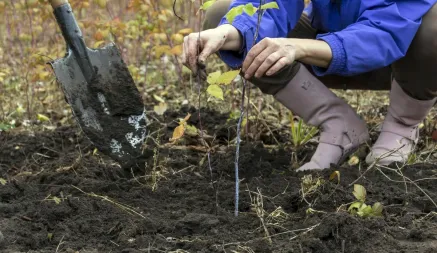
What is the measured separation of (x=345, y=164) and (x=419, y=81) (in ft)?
1.54

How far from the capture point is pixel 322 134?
286 cm

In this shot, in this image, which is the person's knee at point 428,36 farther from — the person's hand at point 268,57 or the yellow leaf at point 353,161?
the person's hand at point 268,57

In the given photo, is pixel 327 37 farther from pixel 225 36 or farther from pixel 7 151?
pixel 7 151

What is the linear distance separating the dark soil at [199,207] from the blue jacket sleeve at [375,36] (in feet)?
1.37

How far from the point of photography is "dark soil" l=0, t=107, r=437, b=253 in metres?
2.03

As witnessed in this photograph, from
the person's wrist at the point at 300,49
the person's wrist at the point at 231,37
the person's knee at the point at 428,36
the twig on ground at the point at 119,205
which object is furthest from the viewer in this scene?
the person's knee at the point at 428,36

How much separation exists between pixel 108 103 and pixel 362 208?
110cm

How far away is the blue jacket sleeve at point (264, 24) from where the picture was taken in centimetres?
244

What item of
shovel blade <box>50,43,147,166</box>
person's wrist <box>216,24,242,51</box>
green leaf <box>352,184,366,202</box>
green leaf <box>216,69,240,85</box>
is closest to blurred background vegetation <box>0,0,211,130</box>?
shovel blade <box>50,43,147,166</box>

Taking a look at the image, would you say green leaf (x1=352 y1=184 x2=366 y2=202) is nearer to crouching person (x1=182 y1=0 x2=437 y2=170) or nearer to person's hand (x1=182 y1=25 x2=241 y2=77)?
crouching person (x1=182 y1=0 x2=437 y2=170)

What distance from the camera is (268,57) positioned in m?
2.08

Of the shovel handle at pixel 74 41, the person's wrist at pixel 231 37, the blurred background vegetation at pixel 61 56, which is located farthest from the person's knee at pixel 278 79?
the blurred background vegetation at pixel 61 56

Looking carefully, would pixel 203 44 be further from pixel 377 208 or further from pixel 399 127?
pixel 399 127

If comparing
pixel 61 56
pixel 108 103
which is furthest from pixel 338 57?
pixel 61 56
